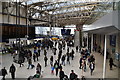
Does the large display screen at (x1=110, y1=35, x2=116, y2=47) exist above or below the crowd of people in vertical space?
above

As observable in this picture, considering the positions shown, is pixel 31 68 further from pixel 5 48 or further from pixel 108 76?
pixel 5 48

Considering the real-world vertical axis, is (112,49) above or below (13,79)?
above

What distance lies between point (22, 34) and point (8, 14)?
3.74 m

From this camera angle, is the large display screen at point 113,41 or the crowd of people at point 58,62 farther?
the large display screen at point 113,41

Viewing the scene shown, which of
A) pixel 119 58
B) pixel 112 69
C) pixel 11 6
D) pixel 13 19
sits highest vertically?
pixel 11 6

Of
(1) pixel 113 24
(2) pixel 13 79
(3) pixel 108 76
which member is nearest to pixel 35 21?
(2) pixel 13 79

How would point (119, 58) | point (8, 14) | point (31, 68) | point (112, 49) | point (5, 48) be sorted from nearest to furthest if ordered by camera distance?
point (119, 58) < point (112, 49) < point (31, 68) < point (8, 14) < point (5, 48)

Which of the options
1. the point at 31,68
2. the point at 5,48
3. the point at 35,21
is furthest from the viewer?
the point at 35,21

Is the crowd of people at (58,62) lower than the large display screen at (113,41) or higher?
lower

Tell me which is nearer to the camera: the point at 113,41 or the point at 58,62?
the point at 113,41

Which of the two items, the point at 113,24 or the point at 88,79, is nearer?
the point at 113,24

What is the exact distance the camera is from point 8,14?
18.1 metres

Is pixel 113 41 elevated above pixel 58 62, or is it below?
above

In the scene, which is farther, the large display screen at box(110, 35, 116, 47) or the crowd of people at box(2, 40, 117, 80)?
the large display screen at box(110, 35, 116, 47)
